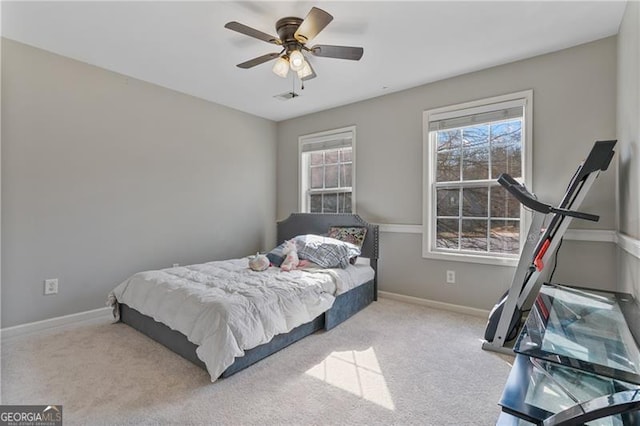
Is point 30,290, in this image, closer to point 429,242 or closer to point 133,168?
point 133,168

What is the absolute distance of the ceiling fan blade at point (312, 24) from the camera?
A: 1.85 metres

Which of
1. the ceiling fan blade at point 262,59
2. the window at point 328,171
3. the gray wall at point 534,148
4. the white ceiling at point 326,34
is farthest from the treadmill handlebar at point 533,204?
the window at point 328,171

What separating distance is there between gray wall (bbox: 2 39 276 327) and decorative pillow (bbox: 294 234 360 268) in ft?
4.74

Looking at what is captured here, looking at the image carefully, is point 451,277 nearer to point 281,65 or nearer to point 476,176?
point 476,176

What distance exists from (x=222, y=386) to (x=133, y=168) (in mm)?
2615

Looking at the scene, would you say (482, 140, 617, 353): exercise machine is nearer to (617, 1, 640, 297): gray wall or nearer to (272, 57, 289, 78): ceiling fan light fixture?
(617, 1, 640, 297): gray wall

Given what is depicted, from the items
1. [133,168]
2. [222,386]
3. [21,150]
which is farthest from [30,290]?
[222,386]

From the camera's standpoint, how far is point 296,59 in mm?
2285

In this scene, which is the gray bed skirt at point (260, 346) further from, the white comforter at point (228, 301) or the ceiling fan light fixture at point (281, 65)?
the ceiling fan light fixture at point (281, 65)

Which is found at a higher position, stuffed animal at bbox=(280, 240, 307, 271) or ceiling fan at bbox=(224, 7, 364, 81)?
ceiling fan at bbox=(224, 7, 364, 81)

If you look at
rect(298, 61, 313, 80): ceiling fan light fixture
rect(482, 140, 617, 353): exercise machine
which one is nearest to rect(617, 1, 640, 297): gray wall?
rect(482, 140, 617, 353): exercise machine

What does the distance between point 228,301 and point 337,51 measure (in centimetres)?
197

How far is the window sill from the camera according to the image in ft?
9.95

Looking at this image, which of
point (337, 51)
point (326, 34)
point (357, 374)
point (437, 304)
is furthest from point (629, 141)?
point (357, 374)
